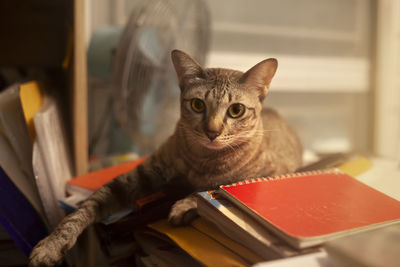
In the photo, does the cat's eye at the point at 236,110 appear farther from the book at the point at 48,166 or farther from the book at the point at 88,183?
the book at the point at 48,166

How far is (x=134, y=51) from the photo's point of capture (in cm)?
113

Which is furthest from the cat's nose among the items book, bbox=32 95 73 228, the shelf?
the shelf

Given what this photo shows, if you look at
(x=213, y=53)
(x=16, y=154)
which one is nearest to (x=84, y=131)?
(x=16, y=154)

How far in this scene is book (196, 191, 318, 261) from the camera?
20.3 inches

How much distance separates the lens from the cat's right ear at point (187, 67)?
0.73m

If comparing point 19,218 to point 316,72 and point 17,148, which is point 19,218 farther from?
point 316,72

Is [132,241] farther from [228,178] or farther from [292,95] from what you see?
[292,95]

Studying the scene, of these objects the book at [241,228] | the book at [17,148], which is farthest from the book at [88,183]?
the book at [241,228]

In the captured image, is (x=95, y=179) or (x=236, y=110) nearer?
(x=236, y=110)

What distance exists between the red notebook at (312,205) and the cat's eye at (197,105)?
0.19 m

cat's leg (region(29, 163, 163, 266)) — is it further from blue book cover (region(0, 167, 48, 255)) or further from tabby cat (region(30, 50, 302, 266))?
blue book cover (region(0, 167, 48, 255))

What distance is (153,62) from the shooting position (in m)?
1.23

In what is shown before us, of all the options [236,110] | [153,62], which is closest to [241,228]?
[236,110]

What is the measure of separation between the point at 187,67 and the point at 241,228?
380mm
